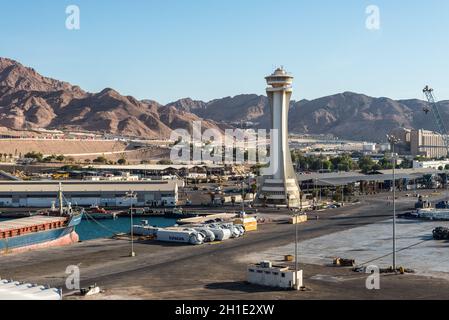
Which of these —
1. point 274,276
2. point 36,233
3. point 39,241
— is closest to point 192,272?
point 274,276

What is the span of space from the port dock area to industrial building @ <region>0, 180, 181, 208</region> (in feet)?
145

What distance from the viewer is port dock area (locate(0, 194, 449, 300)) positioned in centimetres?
4519

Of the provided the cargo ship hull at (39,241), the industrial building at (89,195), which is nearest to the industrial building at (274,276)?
the cargo ship hull at (39,241)

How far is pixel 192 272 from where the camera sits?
174 feet

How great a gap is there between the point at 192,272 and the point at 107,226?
45.9 metres

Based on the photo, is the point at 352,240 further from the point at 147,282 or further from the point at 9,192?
the point at 9,192

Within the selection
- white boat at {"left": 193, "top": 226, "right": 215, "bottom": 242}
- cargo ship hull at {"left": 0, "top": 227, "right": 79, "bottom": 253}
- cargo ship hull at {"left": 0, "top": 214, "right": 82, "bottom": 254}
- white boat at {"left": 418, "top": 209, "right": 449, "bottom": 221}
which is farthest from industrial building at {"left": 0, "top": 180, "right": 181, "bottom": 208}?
white boat at {"left": 418, "top": 209, "right": 449, "bottom": 221}

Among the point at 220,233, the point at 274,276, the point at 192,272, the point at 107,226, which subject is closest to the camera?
the point at 274,276

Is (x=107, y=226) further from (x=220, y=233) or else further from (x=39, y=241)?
(x=220, y=233)

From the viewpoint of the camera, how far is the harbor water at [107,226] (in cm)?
8875

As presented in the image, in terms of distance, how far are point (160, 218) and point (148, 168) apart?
76.8 metres

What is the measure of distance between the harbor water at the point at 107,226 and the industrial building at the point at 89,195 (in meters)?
14.1
